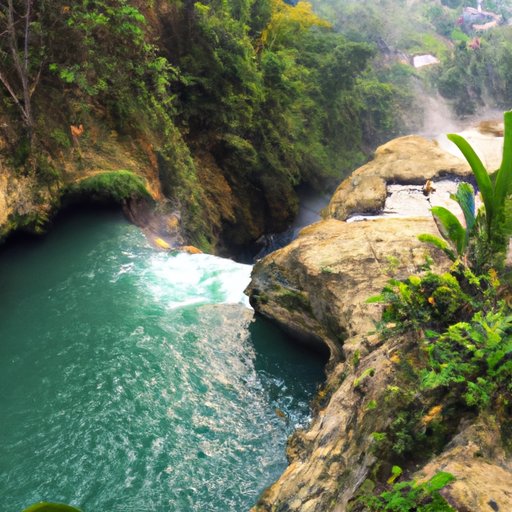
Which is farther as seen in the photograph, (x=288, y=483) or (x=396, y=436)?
(x=288, y=483)

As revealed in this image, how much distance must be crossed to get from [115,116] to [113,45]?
170cm

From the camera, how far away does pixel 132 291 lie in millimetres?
9719

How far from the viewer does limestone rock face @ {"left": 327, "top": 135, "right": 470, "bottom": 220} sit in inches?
546

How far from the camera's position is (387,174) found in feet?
48.9

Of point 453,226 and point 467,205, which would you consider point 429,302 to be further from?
point 467,205

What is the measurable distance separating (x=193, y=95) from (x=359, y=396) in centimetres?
1284

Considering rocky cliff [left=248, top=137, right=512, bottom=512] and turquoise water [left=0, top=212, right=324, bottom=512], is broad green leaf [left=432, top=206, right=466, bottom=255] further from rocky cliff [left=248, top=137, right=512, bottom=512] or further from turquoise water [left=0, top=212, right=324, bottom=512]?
turquoise water [left=0, top=212, right=324, bottom=512]

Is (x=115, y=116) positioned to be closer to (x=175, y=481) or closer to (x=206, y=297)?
(x=206, y=297)

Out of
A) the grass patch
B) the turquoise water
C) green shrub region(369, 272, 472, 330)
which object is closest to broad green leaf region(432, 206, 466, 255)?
green shrub region(369, 272, 472, 330)

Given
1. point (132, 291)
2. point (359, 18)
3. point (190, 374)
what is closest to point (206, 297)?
point (132, 291)

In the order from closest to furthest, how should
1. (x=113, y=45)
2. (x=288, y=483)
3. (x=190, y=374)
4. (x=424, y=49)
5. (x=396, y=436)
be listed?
(x=396, y=436) → (x=288, y=483) → (x=190, y=374) → (x=113, y=45) → (x=424, y=49)


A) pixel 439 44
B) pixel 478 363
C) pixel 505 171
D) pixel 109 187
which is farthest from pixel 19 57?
pixel 439 44

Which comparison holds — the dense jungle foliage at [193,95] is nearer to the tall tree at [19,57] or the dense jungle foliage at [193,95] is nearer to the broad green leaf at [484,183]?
the tall tree at [19,57]

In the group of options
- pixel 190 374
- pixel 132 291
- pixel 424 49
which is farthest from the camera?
pixel 424 49
